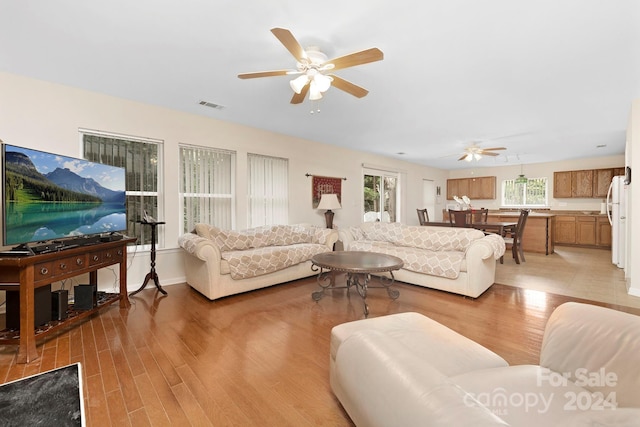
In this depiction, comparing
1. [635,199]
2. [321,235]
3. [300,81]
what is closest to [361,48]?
[300,81]

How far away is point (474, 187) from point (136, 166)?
9596 mm

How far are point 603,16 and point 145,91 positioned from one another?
4.31 m

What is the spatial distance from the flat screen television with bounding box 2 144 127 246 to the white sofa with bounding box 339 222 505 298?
3166mm

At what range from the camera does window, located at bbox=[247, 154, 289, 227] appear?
191 inches

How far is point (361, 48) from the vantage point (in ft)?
7.93

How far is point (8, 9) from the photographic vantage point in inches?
76.7

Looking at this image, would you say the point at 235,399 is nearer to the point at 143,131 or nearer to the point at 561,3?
the point at 561,3

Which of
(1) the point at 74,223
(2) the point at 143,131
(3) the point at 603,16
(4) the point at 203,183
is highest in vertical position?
(3) the point at 603,16

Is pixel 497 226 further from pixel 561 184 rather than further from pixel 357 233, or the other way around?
pixel 561 184

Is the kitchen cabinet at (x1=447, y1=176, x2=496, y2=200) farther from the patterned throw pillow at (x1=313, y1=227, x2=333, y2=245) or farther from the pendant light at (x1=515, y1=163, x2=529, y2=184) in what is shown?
the patterned throw pillow at (x1=313, y1=227, x2=333, y2=245)

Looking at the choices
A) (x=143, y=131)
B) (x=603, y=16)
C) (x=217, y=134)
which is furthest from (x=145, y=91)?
(x=603, y=16)

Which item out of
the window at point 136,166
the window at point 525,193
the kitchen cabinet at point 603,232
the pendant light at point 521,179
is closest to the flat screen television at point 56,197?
the window at point 136,166

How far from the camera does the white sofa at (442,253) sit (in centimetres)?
336

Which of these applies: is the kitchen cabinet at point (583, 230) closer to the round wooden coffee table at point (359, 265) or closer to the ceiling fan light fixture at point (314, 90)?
the round wooden coffee table at point (359, 265)
